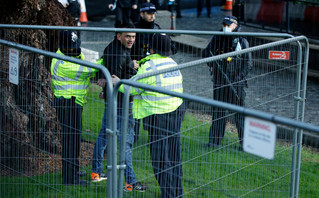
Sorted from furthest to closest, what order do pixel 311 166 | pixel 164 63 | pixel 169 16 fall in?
pixel 169 16, pixel 311 166, pixel 164 63

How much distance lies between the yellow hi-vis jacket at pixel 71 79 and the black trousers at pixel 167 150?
920 mm

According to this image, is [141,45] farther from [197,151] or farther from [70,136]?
[197,151]

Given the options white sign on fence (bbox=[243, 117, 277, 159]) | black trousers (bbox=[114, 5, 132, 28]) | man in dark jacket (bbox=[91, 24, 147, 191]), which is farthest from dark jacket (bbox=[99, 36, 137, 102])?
black trousers (bbox=[114, 5, 132, 28])

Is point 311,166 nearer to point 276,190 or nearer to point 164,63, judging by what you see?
point 276,190

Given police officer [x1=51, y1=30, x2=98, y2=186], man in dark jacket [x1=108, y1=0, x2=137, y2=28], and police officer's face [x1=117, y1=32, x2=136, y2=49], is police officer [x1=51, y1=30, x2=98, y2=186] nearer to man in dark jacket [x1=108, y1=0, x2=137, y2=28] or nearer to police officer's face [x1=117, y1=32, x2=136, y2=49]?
police officer's face [x1=117, y1=32, x2=136, y2=49]

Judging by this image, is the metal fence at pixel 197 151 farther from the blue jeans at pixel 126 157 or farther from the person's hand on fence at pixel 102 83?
the person's hand on fence at pixel 102 83

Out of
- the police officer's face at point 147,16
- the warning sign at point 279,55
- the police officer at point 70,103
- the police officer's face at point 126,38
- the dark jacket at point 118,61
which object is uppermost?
the police officer's face at point 147,16

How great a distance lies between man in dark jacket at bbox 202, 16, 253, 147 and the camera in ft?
16.6

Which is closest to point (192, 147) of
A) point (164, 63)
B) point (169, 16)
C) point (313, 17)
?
point (164, 63)

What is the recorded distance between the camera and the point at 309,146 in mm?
7238

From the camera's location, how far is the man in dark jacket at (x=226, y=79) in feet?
16.6

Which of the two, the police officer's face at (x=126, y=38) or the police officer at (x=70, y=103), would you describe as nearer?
the police officer at (x=70, y=103)

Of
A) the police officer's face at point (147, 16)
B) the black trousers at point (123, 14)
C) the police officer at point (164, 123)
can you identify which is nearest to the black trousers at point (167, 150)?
the police officer at point (164, 123)

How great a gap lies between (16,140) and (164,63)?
1835mm
